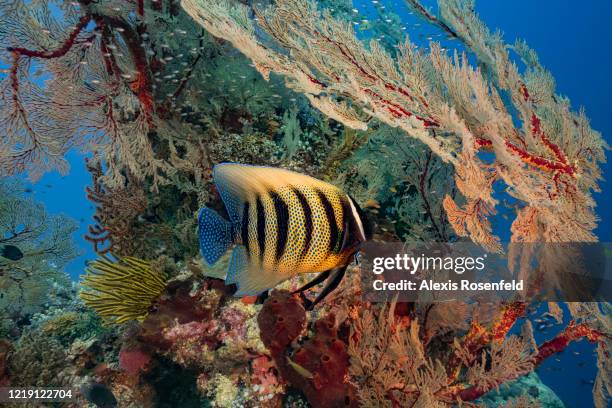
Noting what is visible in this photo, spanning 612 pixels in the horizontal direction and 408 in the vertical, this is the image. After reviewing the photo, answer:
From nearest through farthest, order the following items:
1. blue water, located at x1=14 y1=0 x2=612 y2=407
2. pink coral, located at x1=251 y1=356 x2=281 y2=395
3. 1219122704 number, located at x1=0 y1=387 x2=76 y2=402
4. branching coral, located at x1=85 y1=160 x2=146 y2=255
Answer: pink coral, located at x1=251 y1=356 x2=281 y2=395, 1219122704 number, located at x1=0 y1=387 x2=76 y2=402, branching coral, located at x1=85 y1=160 x2=146 y2=255, blue water, located at x1=14 y1=0 x2=612 y2=407

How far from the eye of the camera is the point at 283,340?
316cm

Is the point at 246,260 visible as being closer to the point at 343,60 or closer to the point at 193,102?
the point at 343,60

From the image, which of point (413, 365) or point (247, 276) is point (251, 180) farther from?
point (413, 365)

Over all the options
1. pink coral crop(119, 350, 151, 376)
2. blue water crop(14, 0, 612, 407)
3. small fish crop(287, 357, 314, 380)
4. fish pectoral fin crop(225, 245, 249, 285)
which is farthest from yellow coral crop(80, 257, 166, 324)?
blue water crop(14, 0, 612, 407)

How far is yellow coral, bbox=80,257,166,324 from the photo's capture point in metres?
4.30

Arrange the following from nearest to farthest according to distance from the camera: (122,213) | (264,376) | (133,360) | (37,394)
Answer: (264,376) → (133,360) → (37,394) → (122,213)

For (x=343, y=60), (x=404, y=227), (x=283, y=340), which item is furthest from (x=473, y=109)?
(x=404, y=227)

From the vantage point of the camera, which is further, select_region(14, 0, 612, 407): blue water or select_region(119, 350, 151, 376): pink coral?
select_region(14, 0, 612, 407): blue water

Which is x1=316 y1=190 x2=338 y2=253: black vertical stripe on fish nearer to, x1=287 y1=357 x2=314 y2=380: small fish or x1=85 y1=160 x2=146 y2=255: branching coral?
x1=287 y1=357 x2=314 y2=380: small fish

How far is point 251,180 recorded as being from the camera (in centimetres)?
164

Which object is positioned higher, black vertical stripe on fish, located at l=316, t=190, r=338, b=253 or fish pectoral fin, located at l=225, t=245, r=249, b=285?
black vertical stripe on fish, located at l=316, t=190, r=338, b=253

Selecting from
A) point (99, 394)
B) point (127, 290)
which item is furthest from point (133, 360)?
point (127, 290)

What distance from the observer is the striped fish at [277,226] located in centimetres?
160

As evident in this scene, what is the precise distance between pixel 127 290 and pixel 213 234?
3240 mm
